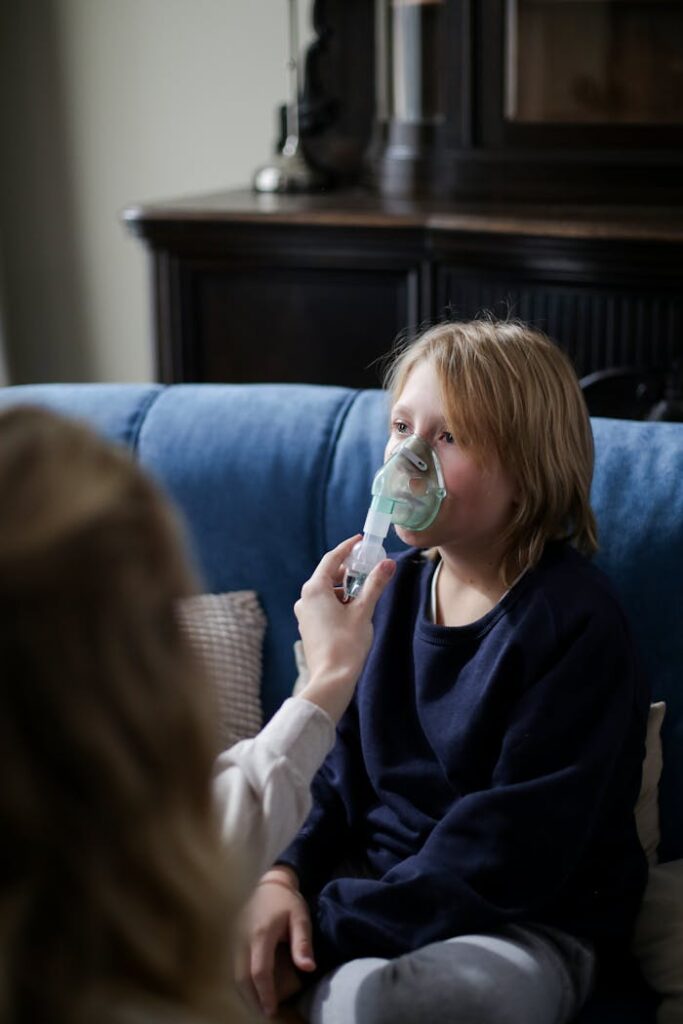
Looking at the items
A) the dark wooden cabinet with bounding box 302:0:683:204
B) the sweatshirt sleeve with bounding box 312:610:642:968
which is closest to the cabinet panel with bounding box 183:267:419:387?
the dark wooden cabinet with bounding box 302:0:683:204

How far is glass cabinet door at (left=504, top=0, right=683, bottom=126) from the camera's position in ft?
8.77

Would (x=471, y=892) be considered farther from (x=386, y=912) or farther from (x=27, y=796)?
(x=27, y=796)

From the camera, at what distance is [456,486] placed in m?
1.46

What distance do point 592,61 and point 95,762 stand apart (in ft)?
7.98

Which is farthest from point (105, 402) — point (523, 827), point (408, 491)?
point (523, 827)

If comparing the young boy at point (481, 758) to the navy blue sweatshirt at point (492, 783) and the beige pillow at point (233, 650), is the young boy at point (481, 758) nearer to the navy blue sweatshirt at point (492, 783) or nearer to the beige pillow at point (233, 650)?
the navy blue sweatshirt at point (492, 783)

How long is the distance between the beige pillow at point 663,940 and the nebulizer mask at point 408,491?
0.48 meters

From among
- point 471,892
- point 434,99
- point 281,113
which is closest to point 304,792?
point 471,892

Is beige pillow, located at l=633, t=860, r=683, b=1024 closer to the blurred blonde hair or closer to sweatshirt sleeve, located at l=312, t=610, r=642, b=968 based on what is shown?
sweatshirt sleeve, located at l=312, t=610, r=642, b=968

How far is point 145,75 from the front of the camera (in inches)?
141

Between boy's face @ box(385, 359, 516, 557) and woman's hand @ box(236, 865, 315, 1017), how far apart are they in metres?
0.42

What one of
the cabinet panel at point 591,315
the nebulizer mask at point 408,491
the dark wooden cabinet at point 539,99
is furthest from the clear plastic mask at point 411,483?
the dark wooden cabinet at point 539,99

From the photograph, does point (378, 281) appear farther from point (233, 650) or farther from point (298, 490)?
point (233, 650)

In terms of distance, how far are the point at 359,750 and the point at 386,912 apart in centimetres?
23
